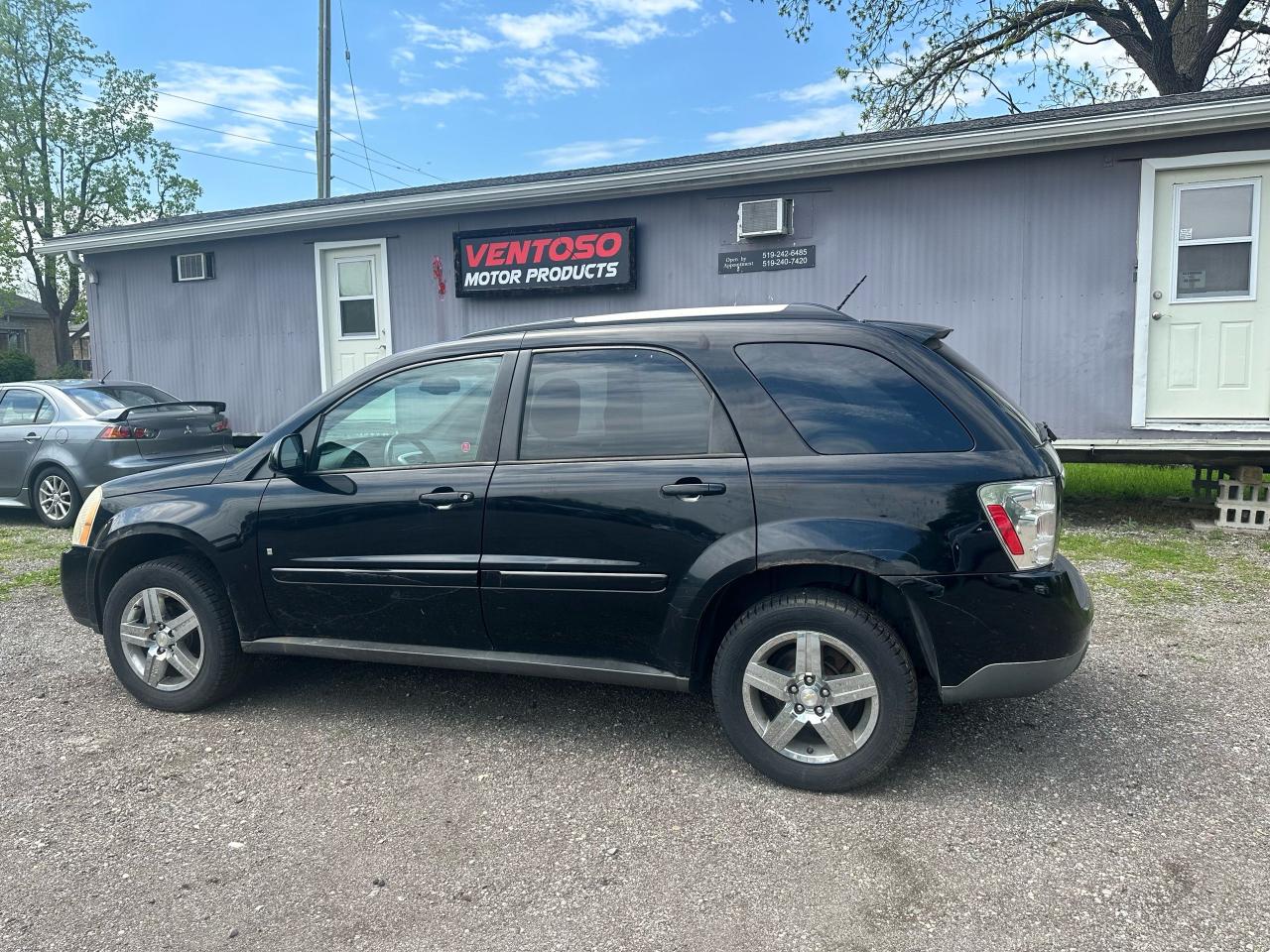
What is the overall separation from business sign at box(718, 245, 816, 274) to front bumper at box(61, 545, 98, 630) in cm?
675

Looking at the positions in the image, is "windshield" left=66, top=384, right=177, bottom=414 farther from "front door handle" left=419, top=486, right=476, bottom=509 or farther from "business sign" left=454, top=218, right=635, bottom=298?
"front door handle" left=419, top=486, right=476, bottom=509

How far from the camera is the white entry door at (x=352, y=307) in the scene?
1107cm

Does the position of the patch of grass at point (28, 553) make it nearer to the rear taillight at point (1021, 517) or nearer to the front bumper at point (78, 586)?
the front bumper at point (78, 586)

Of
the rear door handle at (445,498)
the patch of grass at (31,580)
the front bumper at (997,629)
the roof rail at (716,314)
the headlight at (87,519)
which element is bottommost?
the patch of grass at (31,580)

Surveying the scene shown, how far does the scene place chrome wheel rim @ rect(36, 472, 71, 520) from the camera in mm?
8609

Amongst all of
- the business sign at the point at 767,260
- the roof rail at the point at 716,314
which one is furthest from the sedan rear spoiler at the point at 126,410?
the roof rail at the point at 716,314

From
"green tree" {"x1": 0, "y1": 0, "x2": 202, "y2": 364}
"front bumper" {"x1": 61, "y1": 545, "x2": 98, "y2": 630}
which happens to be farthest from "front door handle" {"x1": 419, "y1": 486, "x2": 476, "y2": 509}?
"green tree" {"x1": 0, "y1": 0, "x2": 202, "y2": 364}

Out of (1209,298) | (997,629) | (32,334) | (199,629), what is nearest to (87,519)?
(199,629)

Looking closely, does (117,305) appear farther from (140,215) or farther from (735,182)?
(140,215)

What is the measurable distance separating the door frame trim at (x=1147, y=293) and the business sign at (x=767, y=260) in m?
2.85

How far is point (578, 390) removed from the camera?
3648 millimetres

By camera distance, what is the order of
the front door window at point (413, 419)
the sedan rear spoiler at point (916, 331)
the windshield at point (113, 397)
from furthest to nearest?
the windshield at point (113, 397), the front door window at point (413, 419), the sedan rear spoiler at point (916, 331)

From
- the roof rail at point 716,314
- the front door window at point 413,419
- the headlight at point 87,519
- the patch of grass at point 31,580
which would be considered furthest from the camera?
the patch of grass at point 31,580

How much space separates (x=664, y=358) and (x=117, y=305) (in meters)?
11.9
